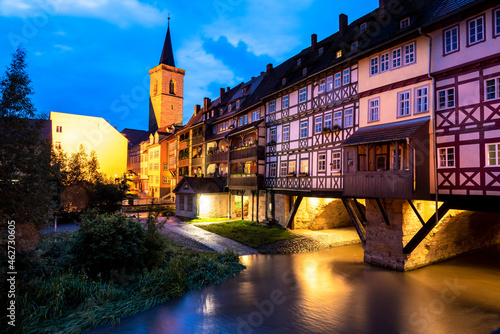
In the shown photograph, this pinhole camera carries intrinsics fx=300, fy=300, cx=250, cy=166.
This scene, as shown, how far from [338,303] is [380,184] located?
5.45 meters

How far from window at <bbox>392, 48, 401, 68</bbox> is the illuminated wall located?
111ft

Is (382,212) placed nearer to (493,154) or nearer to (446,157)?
(446,157)

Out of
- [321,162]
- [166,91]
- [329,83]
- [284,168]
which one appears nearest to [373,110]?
[329,83]

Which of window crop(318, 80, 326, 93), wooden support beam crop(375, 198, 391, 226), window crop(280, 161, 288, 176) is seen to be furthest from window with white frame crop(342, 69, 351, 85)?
window crop(280, 161, 288, 176)

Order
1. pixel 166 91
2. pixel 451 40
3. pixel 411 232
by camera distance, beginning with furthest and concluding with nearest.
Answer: pixel 166 91 → pixel 411 232 → pixel 451 40

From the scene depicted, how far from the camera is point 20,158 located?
10289 mm

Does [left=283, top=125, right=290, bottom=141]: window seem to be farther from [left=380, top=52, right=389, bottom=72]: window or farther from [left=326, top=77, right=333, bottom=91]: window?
[left=380, top=52, right=389, bottom=72]: window

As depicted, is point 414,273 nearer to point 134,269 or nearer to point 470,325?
point 470,325

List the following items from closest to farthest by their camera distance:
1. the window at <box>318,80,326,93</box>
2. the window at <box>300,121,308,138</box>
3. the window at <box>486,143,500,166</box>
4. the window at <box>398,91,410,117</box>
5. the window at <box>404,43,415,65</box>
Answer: the window at <box>486,143,500,166</box>
the window at <box>404,43,415,65</box>
the window at <box>398,91,410,117</box>
the window at <box>318,80,326,93</box>
the window at <box>300,121,308,138</box>

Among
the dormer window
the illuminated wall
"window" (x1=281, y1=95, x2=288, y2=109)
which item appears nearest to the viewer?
the dormer window

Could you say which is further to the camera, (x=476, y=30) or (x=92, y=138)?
(x=92, y=138)

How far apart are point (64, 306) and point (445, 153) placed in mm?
14725

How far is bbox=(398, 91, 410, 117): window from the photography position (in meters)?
13.5

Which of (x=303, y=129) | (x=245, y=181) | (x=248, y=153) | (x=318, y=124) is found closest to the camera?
(x=318, y=124)
